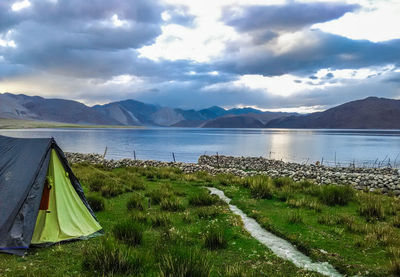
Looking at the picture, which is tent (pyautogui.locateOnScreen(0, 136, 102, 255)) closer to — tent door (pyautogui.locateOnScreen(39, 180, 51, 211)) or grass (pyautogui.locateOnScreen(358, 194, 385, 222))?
tent door (pyautogui.locateOnScreen(39, 180, 51, 211))

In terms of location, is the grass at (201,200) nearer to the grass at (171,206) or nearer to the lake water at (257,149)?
the grass at (171,206)

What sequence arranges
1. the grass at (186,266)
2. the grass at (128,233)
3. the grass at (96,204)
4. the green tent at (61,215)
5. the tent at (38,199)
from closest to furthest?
1. the grass at (186,266)
2. the tent at (38,199)
3. the grass at (128,233)
4. the green tent at (61,215)
5. the grass at (96,204)

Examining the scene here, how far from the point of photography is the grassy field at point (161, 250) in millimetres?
6547

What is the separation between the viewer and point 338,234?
9.88 meters

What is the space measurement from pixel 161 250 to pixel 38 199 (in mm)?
4274

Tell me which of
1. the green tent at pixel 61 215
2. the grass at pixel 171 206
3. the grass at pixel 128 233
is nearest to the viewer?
the grass at pixel 128 233

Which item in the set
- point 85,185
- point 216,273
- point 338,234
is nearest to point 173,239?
point 216,273

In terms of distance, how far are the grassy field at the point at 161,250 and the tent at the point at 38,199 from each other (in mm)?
507

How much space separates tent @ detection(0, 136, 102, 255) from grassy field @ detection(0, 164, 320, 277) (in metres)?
0.51

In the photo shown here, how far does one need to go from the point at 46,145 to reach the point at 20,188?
5.09 feet

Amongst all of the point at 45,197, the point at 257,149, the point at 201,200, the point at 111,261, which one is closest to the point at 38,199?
the point at 45,197

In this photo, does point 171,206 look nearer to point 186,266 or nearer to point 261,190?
point 261,190

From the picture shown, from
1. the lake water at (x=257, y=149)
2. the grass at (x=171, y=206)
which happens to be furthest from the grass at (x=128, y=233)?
the lake water at (x=257, y=149)

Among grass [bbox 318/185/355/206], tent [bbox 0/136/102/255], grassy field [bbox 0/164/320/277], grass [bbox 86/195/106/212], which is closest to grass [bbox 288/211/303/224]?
grassy field [bbox 0/164/320/277]
